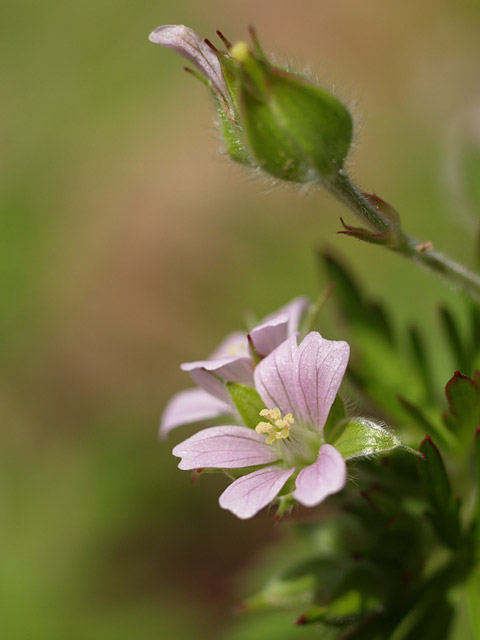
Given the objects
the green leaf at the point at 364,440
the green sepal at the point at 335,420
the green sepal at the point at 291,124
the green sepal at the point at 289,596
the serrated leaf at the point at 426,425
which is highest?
the green sepal at the point at 291,124

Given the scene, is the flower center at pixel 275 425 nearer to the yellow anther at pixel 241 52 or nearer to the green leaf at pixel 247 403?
the green leaf at pixel 247 403

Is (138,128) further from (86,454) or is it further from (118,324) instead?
(86,454)

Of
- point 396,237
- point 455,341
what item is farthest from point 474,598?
point 396,237

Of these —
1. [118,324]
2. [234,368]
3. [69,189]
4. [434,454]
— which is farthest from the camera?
[69,189]

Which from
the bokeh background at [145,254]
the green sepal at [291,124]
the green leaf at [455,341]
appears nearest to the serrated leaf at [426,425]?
the green leaf at [455,341]

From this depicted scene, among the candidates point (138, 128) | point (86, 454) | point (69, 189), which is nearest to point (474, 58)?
point (138, 128)

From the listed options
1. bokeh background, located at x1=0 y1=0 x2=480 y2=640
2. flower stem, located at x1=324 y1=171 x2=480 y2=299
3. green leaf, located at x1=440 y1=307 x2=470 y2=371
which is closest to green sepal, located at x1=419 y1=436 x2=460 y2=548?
flower stem, located at x1=324 y1=171 x2=480 y2=299

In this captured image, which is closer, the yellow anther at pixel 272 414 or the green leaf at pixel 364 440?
the green leaf at pixel 364 440
